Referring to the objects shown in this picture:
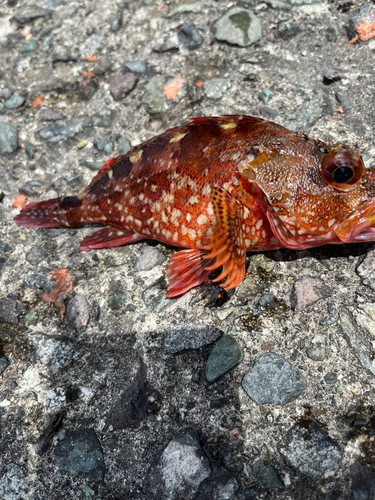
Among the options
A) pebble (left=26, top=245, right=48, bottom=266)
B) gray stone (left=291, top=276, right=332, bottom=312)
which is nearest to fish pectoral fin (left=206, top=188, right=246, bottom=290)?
gray stone (left=291, top=276, right=332, bottom=312)

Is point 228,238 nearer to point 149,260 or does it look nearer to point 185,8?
point 149,260

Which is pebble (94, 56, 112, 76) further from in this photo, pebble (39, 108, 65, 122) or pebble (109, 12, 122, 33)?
pebble (39, 108, 65, 122)

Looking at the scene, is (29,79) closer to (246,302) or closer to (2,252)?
(2,252)

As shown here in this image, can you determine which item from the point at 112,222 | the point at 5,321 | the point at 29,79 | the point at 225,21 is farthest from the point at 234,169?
the point at 29,79

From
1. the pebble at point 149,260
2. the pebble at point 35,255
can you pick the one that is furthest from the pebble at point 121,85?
the pebble at point 149,260

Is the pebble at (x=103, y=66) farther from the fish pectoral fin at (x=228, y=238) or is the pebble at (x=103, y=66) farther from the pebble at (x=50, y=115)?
the fish pectoral fin at (x=228, y=238)
